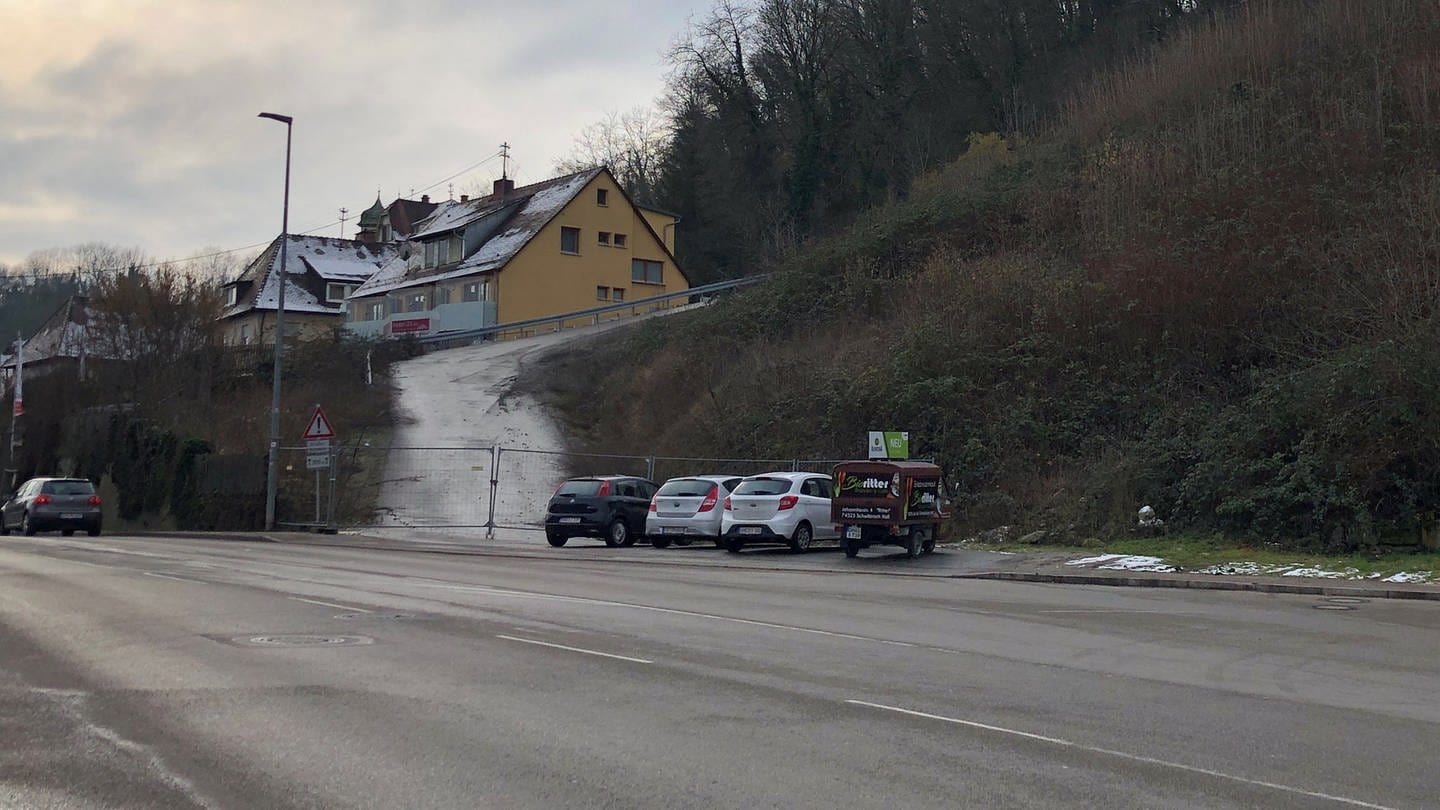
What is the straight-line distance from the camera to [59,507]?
3672cm

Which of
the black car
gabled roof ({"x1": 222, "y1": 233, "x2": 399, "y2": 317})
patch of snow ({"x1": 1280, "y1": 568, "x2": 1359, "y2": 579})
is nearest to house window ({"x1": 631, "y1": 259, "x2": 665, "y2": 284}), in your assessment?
gabled roof ({"x1": 222, "y1": 233, "x2": 399, "y2": 317})

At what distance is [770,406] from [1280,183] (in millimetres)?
13529

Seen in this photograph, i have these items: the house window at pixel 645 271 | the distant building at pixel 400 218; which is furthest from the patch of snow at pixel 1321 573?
the distant building at pixel 400 218

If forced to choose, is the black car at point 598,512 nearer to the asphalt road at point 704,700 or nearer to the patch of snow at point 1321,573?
the asphalt road at point 704,700

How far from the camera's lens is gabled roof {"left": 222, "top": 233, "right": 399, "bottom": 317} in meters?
88.6

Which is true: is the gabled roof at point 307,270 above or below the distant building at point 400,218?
below

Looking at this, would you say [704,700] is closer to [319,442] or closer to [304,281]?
[319,442]

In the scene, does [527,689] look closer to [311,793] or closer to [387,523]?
[311,793]

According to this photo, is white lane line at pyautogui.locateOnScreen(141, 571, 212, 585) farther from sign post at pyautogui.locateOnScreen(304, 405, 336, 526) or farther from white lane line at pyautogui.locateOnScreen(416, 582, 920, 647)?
sign post at pyautogui.locateOnScreen(304, 405, 336, 526)

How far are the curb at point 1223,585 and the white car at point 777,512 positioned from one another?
515 cm

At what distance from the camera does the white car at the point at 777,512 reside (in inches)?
1030

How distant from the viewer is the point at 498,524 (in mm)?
34312

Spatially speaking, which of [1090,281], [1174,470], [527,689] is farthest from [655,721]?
[1090,281]

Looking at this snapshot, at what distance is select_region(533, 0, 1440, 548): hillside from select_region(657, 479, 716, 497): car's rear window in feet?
16.6
